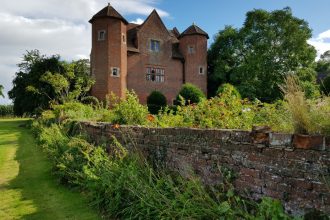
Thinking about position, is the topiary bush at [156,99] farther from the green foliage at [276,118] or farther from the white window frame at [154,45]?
the green foliage at [276,118]

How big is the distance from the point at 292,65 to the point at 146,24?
15789mm

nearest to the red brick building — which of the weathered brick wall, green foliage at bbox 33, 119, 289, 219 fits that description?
green foliage at bbox 33, 119, 289, 219

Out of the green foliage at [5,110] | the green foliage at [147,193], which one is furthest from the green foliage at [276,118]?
the green foliage at [5,110]

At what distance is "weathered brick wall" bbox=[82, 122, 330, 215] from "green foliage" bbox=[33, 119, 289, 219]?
6.9 inches

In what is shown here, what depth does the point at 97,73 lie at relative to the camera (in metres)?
32.5

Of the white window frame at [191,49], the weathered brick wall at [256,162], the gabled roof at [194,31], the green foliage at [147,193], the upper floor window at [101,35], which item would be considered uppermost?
the gabled roof at [194,31]

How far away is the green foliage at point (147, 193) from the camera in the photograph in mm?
4074

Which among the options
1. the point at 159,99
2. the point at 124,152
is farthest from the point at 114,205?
the point at 159,99

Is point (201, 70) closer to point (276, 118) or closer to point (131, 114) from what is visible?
point (131, 114)

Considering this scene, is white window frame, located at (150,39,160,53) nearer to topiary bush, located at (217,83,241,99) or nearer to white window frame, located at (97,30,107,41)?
white window frame, located at (97,30,107,41)

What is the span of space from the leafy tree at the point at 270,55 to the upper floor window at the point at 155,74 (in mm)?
6334

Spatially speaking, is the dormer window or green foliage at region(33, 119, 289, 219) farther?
the dormer window

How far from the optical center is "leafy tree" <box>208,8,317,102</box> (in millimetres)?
36625

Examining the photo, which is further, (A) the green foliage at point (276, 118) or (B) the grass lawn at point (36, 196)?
(B) the grass lawn at point (36, 196)
